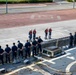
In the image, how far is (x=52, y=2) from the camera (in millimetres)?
76000

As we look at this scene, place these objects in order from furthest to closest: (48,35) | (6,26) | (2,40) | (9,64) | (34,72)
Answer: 1. (6,26)
2. (48,35)
3. (2,40)
4. (9,64)
5. (34,72)

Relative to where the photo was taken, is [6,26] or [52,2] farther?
[52,2]

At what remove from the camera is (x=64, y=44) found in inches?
949

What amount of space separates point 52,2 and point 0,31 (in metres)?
47.1

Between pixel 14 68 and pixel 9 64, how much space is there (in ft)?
3.19

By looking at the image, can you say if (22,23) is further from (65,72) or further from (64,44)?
(65,72)

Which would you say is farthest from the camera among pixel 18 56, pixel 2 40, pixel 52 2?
pixel 52 2

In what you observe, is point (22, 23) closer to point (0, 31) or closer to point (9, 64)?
point (0, 31)

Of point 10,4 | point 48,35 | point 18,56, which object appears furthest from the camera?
point 10,4

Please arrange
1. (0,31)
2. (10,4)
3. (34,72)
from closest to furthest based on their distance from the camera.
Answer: (34,72) < (0,31) < (10,4)

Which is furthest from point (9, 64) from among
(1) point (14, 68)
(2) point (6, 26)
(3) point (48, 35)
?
(2) point (6, 26)

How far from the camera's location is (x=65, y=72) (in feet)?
55.2

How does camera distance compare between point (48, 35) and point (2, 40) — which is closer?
point (2, 40)

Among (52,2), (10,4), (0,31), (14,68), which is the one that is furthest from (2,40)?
(52,2)
